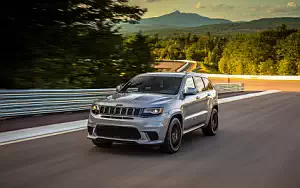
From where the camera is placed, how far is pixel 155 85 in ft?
34.2

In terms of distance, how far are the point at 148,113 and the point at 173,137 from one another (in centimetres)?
84

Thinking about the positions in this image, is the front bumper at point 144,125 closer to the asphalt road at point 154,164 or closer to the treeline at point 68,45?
the asphalt road at point 154,164

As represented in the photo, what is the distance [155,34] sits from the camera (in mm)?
27875

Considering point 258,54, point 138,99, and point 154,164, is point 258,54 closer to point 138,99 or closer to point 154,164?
point 138,99

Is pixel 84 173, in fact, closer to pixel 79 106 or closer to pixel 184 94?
pixel 184 94

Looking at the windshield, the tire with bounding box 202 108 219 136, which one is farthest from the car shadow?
the windshield

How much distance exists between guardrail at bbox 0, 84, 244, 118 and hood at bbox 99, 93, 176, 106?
5.16m

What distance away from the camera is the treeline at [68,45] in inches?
802

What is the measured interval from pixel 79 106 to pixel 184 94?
804 cm

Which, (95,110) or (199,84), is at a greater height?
(199,84)

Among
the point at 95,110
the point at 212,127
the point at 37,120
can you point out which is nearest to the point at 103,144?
the point at 95,110

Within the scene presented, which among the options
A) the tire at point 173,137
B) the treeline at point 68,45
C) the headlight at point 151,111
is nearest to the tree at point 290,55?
the treeline at point 68,45

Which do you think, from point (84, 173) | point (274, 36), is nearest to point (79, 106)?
point (84, 173)

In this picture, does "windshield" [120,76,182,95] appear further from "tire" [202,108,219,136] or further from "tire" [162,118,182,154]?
"tire" [202,108,219,136]
